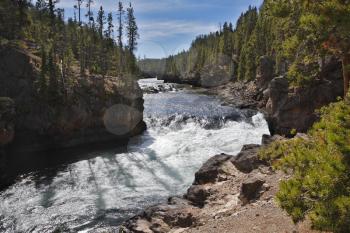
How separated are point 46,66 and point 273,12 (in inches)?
1206

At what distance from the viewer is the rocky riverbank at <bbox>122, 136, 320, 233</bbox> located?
14812 mm

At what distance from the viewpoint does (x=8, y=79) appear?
1548 inches

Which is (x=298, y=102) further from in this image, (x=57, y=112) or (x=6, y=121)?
(x=6, y=121)

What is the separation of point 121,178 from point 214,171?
360 inches

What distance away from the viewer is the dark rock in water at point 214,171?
22.8 metres

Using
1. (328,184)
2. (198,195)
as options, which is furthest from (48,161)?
(328,184)

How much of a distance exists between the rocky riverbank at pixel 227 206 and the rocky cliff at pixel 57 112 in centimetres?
2052

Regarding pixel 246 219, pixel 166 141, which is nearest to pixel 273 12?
pixel 246 219

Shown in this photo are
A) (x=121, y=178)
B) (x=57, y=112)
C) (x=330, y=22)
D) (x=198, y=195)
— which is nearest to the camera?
(x=330, y=22)

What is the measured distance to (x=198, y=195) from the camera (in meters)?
20.8

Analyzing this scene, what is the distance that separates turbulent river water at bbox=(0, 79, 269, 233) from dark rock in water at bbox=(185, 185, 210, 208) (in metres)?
3.83

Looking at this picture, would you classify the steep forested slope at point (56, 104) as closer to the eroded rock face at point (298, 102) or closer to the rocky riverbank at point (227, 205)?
the eroded rock face at point (298, 102)

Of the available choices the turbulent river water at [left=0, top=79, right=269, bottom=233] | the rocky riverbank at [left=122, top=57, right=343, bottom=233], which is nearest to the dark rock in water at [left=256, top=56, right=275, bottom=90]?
the turbulent river water at [left=0, top=79, right=269, bottom=233]

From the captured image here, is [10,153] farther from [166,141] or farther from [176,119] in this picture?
[176,119]
